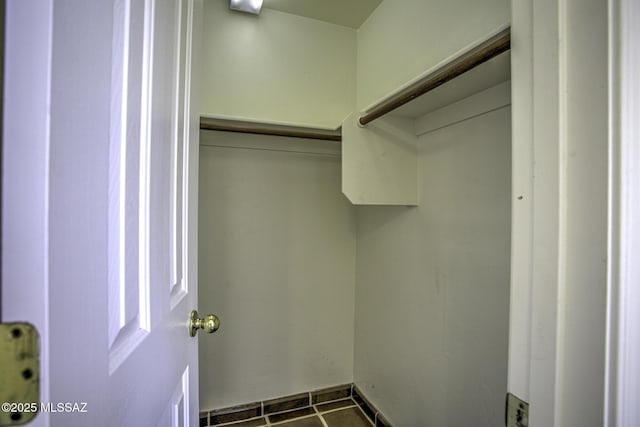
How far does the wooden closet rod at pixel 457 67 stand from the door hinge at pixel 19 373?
0.91 metres

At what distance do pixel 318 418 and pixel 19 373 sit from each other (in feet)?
5.83

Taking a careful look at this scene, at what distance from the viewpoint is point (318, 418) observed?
5.21 feet

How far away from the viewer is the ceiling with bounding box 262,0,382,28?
4.95ft

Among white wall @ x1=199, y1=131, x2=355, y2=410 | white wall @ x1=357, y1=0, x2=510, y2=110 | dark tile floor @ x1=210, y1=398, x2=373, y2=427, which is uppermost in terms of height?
white wall @ x1=357, y1=0, x2=510, y2=110

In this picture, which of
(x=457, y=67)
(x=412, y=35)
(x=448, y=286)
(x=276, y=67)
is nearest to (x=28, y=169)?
(x=457, y=67)

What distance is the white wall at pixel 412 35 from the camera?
3.11ft

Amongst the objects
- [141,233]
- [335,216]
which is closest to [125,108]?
[141,233]

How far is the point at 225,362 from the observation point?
1577 mm

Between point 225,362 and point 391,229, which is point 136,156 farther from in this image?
point 225,362

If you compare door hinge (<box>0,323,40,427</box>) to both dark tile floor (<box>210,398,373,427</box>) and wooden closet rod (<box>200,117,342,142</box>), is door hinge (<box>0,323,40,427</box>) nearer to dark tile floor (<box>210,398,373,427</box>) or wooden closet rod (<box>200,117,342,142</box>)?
wooden closet rod (<box>200,117,342,142</box>)

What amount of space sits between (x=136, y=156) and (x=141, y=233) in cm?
11

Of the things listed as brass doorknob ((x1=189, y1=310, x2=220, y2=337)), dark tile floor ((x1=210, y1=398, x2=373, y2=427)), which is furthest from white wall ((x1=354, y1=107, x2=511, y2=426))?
brass doorknob ((x1=189, y1=310, x2=220, y2=337))

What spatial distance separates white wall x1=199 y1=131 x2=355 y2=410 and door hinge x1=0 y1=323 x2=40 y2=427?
1.39 meters

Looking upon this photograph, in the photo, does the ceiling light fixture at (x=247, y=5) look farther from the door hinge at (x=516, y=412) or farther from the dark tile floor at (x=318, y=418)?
the dark tile floor at (x=318, y=418)
